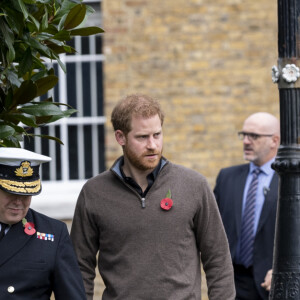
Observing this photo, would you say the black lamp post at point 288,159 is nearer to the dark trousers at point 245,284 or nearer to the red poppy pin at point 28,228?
the dark trousers at point 245,284

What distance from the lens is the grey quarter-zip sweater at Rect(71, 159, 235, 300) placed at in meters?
5.46

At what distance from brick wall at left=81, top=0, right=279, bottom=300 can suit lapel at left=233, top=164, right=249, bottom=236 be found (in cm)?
219

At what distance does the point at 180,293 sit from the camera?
5.46 m

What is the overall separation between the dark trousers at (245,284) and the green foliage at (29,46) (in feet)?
10.8

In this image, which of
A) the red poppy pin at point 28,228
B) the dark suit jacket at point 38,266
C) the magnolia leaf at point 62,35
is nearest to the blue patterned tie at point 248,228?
the dark suit jacket at point 38,266

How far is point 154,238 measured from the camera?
5488 mm

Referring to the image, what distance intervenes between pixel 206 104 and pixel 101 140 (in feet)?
4.25

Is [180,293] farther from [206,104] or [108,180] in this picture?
[206,104]

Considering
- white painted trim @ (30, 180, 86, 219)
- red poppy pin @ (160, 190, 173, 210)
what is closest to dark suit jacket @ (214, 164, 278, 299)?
red poppy pin @ (160, 190, 173, 210)

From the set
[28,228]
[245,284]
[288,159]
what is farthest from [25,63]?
[245,284]

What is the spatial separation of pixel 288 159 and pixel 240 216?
1.76 metres

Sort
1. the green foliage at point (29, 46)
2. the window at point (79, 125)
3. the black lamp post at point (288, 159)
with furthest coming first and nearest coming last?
the window at point (79, 125) → the black lamp post at point (288, 159) → the green foliage at point (29, 46)

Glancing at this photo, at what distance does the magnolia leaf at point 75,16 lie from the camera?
4539 millimetres

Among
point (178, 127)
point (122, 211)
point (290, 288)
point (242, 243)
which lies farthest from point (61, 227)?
point (178, 127)
